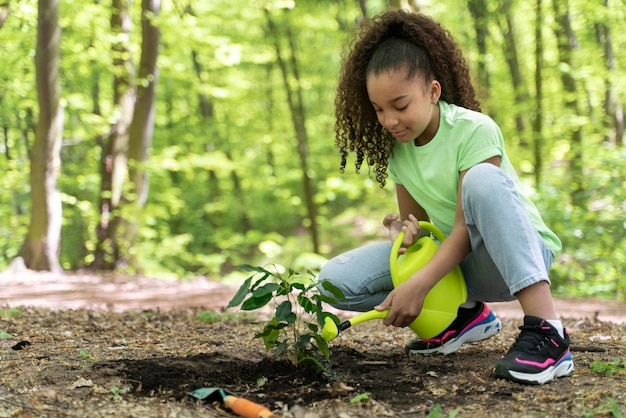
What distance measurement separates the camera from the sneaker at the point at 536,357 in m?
1.89

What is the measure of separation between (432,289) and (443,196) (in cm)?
35

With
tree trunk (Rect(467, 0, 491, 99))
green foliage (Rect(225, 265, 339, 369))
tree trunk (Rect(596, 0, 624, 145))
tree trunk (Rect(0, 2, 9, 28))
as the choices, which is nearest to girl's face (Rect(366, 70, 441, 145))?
green foliage (Rect(225, 265, 339, 369))

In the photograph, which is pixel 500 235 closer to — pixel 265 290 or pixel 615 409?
pixel 615 409

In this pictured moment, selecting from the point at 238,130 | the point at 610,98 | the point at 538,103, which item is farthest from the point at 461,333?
the point at 238,130

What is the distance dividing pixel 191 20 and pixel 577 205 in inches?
213

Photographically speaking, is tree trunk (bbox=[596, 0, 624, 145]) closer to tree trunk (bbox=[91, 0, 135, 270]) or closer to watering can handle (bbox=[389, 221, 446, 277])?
tree trunk (bbox=[91, 0, 135, 270])

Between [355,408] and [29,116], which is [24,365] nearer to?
[355,408]

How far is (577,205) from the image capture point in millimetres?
7680

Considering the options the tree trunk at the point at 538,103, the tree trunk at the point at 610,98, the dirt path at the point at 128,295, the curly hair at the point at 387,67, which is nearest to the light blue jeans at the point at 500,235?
the curly hair at the point at 387,67

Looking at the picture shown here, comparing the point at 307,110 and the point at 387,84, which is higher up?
the point at 307,110

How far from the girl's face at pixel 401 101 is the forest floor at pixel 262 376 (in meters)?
0.84

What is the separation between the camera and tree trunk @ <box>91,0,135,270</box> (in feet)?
26.6

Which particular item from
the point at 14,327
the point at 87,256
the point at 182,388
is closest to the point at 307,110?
the point at 87,256

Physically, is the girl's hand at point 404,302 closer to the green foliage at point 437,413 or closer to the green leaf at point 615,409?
the green foliage at point 437,413
